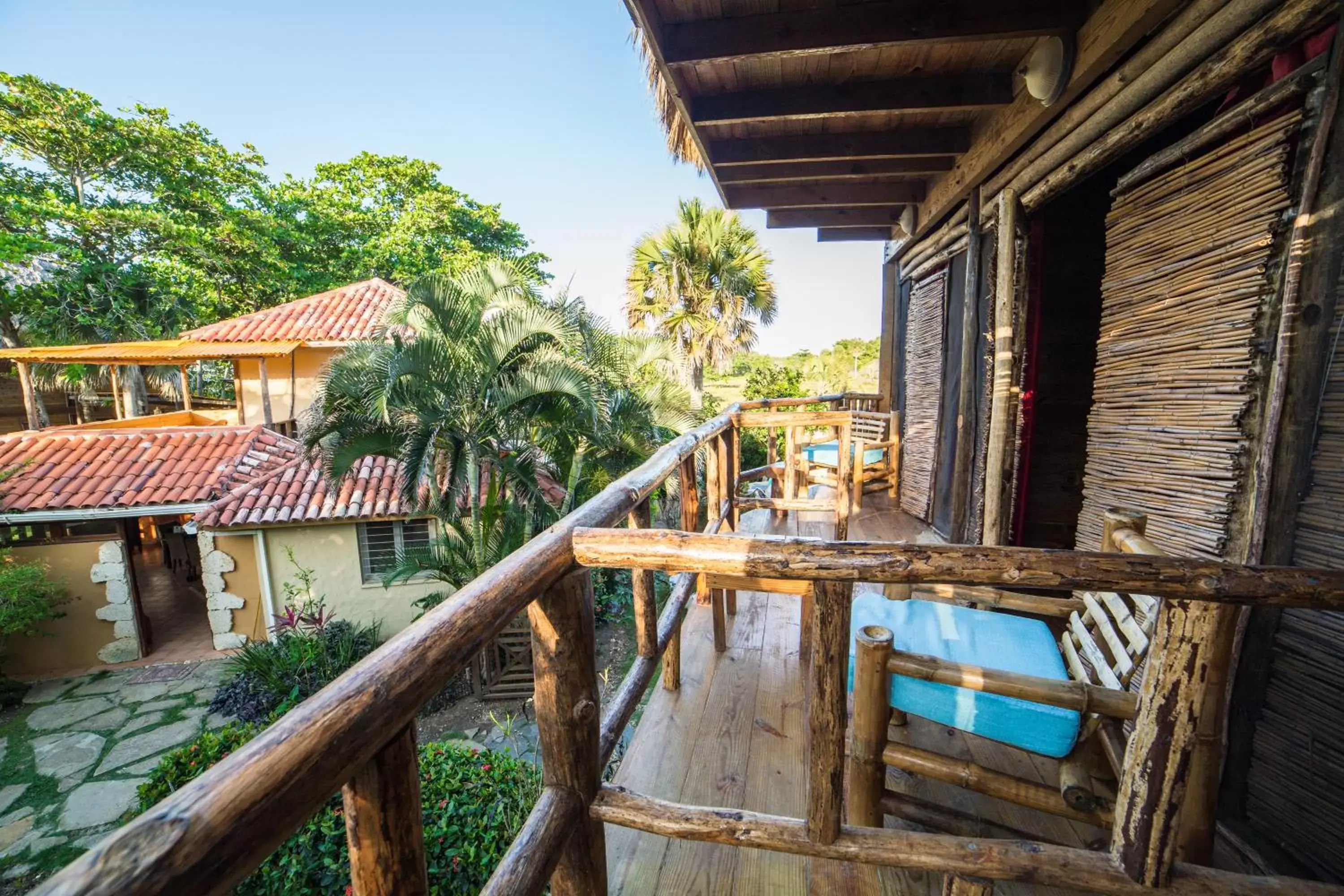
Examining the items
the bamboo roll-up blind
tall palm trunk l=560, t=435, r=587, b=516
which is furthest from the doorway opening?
the bamboo roll-up blind

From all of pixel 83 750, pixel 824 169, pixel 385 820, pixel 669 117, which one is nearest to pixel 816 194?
pixel 824 169

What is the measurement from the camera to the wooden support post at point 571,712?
1176mm

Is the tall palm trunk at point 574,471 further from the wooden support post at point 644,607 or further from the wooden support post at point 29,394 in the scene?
the wooden support post at point 29,394

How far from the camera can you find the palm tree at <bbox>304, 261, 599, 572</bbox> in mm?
5285

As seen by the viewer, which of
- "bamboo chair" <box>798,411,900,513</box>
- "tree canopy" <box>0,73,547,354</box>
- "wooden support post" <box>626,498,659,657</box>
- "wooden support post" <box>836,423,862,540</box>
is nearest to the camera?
"wooden support post" <box>626,498,659,657</box>

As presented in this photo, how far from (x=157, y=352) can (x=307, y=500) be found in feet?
14.9

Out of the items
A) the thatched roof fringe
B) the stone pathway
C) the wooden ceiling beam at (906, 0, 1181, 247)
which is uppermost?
the thatched roof fringe

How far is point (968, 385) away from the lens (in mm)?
3654

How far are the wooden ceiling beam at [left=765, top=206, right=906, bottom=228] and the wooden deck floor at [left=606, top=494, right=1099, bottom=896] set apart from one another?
11.4ft

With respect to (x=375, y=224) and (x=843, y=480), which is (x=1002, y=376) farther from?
(x=375, y=224)

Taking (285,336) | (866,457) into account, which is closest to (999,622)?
(866,457)

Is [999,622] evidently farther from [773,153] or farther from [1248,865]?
[773,153]

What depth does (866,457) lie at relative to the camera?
623cm

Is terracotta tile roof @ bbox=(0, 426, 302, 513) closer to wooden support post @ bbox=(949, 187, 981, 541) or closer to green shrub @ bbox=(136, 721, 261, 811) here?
green shrub @ bbox=(136, 721, 261, 811)
